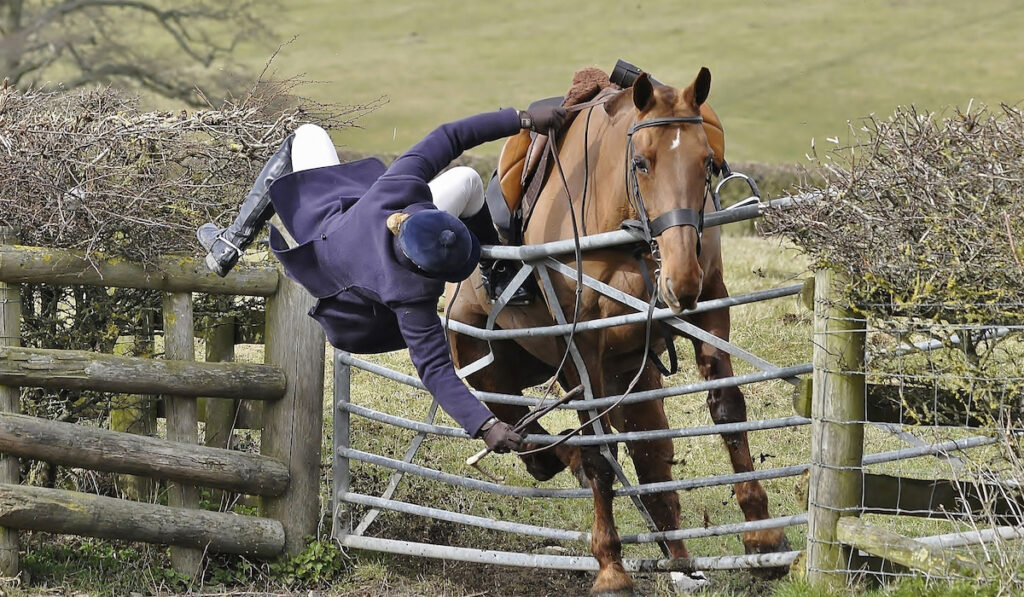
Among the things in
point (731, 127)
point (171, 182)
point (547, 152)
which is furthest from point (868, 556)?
point (731, 127)

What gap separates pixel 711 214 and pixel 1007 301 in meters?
1.36

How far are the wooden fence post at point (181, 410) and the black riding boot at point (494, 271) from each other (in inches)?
60.0

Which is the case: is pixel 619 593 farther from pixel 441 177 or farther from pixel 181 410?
pixel 181 410

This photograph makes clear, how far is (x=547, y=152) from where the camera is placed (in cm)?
569

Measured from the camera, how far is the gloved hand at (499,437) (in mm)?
4363

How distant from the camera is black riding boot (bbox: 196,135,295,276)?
5324 millimetres

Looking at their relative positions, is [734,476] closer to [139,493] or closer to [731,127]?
[139,493]

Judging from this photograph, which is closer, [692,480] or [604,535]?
[692,480]

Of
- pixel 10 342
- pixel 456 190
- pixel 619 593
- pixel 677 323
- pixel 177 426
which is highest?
pixel 456 190

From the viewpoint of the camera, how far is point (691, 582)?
5395mm

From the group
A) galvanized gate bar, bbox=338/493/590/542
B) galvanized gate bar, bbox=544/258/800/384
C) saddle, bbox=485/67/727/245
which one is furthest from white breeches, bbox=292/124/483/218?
galvanized gate bar, bbox=338/493/590/542

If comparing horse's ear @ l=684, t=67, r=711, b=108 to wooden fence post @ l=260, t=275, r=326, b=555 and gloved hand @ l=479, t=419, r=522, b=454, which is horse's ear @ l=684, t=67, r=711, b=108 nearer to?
gloved hand @ l=479, t=419, r=522, b=454

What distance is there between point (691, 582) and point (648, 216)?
1.85m

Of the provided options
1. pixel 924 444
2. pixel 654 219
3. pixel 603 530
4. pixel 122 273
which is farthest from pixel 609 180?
pixel 122 273
